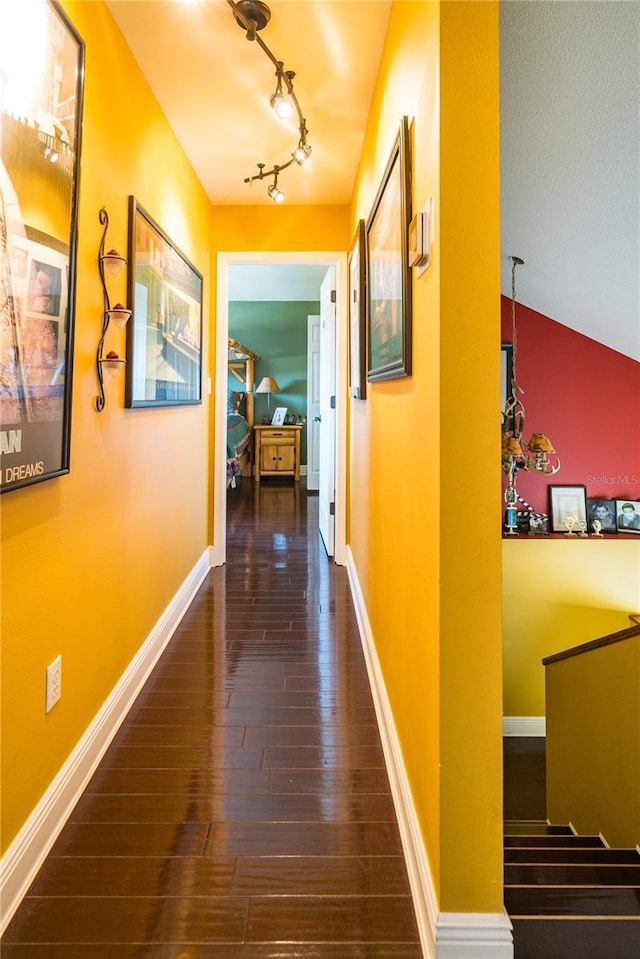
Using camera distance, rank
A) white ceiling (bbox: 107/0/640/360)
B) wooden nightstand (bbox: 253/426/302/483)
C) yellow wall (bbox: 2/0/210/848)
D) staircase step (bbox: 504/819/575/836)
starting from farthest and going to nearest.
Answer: wooden nightstand (bbox: 253/426/302/483) → staircase step (bbox: 504/819/575/836) → white ceiling (bbox: 107/0/640/360) → yellow wall (bbox: 2/0/210/848)

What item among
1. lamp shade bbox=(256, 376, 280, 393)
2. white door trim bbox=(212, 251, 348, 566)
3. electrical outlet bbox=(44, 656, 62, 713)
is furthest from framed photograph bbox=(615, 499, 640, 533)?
lamp shade bbox=(256, 376, 280, 393)

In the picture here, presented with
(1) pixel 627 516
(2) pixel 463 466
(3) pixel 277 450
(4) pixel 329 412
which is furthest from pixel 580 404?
(3) pixel 277 450

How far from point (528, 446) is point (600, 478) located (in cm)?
67

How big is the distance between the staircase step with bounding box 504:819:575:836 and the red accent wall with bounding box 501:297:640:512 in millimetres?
1990

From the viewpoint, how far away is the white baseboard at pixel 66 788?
48.5 inches

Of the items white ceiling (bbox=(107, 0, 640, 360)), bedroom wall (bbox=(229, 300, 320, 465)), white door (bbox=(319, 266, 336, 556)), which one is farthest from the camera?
bedroom wall (bbox=(229, 300, 320, 465))

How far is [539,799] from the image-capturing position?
9.42 ft

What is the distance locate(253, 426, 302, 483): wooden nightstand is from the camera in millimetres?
7820

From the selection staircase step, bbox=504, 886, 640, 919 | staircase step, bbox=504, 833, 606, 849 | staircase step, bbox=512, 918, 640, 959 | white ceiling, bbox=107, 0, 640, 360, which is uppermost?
white ceiling, bbox=107, 0, 640, 360

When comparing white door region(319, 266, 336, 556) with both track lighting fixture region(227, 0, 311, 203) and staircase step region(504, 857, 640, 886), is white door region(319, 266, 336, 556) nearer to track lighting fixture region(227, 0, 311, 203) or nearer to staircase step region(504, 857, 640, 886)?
track lighting fixture region(227, 0, 311, 203)

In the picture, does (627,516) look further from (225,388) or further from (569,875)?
(225,388)

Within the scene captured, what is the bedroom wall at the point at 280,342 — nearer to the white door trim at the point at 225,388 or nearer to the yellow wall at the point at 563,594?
the white door trim at the point at 225,388

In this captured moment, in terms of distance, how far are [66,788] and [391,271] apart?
1.75 metres

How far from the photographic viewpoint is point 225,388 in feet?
12.8
